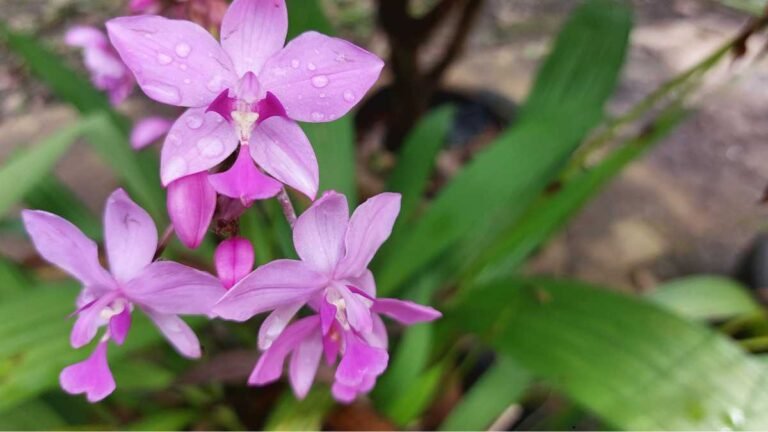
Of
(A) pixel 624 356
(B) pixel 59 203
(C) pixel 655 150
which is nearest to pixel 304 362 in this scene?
(A) pixel 624 356

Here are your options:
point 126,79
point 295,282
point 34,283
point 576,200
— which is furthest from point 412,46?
point 295,282

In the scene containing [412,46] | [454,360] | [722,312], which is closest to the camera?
[722,312]

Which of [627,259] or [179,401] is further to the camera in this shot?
[627,259]

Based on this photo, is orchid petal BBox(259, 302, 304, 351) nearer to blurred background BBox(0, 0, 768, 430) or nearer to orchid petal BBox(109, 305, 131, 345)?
orchid petal BBox(109, 305, 131, 345)

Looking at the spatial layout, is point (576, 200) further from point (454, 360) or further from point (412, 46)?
point (412, 46)

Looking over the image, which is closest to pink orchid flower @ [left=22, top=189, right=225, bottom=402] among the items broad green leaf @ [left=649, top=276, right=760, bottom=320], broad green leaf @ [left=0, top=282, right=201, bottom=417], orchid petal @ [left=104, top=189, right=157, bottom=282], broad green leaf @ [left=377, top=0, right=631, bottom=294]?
orchid petal @ [left=104, top=189, right=157, bottom=282]

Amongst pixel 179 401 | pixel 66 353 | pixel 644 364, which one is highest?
pixel 644 364
